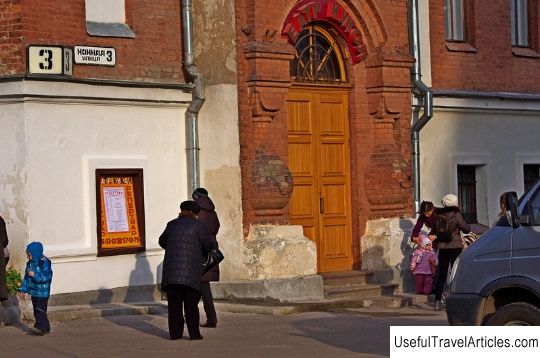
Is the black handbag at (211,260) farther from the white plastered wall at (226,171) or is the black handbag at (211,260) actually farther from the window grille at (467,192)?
the window grille at (467,192)

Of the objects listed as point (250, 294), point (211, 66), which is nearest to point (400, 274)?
point (250, 294)

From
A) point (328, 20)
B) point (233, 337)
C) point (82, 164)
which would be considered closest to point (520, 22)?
point (328, 20)

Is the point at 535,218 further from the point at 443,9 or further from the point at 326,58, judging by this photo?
the point at 443,9

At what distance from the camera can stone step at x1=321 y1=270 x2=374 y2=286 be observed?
21150 millimetres

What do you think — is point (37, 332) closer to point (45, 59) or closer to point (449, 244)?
point (45, 59)

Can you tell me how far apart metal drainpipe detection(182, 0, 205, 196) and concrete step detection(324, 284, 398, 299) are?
2.53 m

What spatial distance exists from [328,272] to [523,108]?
604 cm

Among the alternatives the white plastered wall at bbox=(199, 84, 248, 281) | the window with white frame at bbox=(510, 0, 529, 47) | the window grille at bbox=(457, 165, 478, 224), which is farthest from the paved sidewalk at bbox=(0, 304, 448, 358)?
the window with white frame at bbox=(510, 0, 529, 47)

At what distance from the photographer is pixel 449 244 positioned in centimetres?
1975

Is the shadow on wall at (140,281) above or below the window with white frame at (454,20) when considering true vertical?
below

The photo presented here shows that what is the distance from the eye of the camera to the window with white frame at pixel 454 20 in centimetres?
2481

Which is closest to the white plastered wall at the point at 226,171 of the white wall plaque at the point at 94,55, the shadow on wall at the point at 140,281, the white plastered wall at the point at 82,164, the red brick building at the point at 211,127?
the red brick building at the point at 211,127

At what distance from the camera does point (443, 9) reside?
24.4 m

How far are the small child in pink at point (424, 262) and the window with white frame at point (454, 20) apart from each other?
487 centimetres
